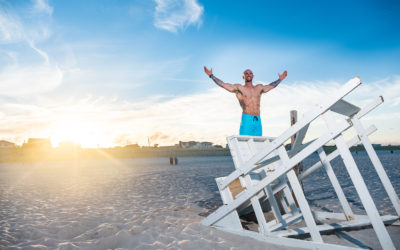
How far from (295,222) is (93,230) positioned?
3537 mm

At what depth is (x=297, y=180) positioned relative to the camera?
3254 millimetres

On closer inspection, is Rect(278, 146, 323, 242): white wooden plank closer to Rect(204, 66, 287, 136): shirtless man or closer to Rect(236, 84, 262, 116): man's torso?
Rect(204, 66, 287, 136): shirtless man

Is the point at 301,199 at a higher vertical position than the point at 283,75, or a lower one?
lower

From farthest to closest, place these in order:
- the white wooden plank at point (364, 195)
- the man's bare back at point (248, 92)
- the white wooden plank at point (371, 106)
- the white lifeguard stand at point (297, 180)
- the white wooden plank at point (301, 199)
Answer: the man's bare back at point (248, 92)
the white wooden plank at point (371, 106)
the white wooden plank at point (301, 199)
the white lifeguard stand at point (297, 180)
the white wooden plank at point (364, 195)

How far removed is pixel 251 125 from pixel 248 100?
0.51m

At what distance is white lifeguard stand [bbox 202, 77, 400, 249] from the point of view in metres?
3.02

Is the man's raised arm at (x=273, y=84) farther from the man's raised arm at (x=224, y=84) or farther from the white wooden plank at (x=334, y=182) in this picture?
the white wooden plank at (x=334, y=182)

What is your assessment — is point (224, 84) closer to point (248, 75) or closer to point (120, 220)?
point (248, 75)

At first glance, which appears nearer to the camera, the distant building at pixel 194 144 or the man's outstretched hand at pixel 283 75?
the man's outstretched hand at pixel 283 75

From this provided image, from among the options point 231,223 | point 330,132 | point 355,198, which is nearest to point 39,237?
point 231,223

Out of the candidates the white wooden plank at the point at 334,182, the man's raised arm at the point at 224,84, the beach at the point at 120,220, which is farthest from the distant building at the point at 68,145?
the white wooden plank at the point at 334,182

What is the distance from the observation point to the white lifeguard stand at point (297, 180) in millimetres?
3021

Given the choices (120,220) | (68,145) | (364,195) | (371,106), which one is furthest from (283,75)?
(68,145)

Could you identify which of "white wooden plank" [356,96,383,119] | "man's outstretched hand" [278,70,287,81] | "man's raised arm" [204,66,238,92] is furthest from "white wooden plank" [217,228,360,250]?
"man's outstretched hand" [278,70,287,81]
